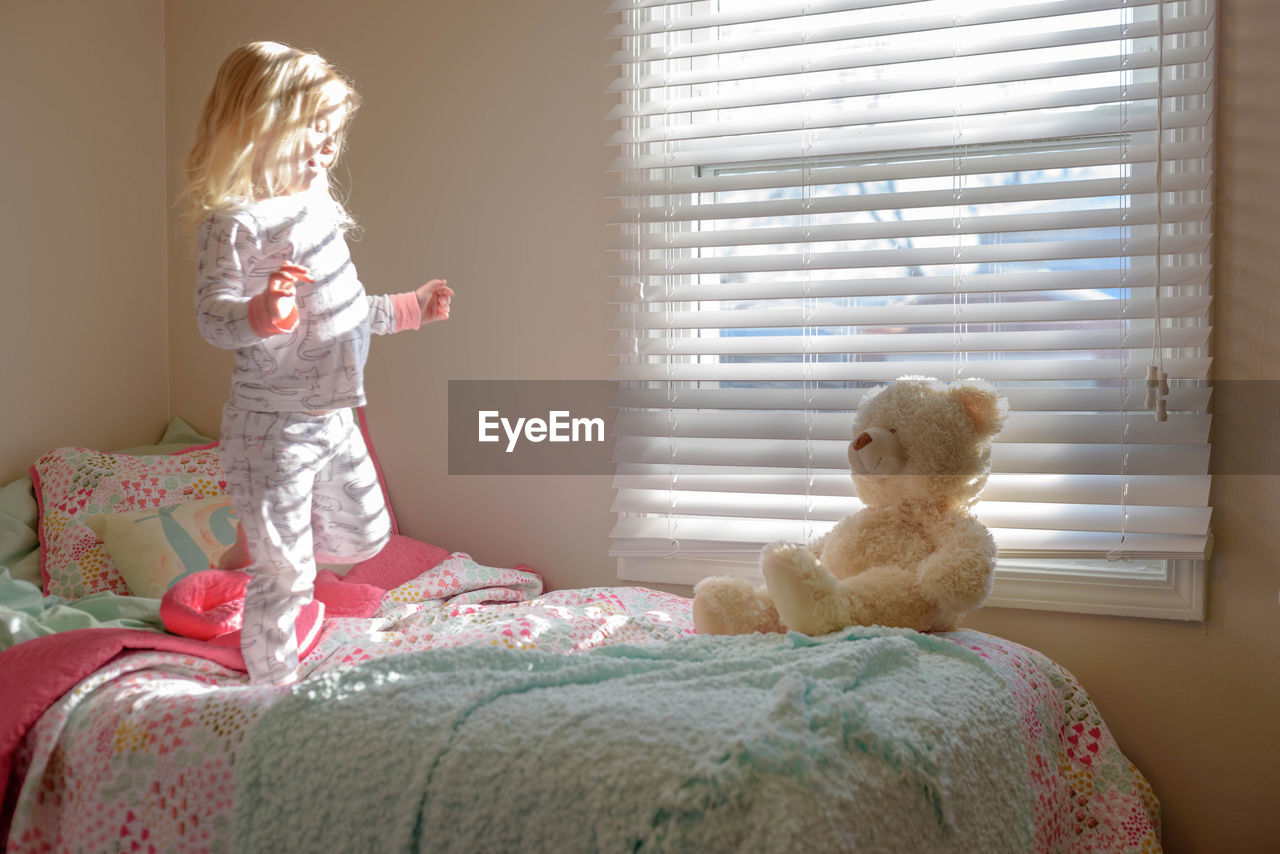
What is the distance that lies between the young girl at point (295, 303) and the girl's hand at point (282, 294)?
11 cm

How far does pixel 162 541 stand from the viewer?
1880 millimetres

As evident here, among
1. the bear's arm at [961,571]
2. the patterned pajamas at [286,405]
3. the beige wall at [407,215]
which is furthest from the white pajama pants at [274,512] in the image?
the bear's arm at [961,571]

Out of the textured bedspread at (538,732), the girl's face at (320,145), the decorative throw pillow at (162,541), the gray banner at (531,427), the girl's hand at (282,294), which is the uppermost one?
the girl's face at (320,145)

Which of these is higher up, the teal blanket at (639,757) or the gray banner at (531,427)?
the gray banner at (531,427)

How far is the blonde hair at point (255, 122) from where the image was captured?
1399 millimetres

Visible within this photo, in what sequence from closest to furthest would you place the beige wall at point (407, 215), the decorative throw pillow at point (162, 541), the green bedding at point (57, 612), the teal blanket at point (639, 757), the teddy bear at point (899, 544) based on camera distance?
the teal blanket at point (639, 757)
the teddy bear at point (899, 544)
the green bedding at point (57, 612)
the decorative throw pillow at point (162, 541)
the beige wall at point (407, 215)

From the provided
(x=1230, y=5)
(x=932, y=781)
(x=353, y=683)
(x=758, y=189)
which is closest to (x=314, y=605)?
(x=353, y=683)

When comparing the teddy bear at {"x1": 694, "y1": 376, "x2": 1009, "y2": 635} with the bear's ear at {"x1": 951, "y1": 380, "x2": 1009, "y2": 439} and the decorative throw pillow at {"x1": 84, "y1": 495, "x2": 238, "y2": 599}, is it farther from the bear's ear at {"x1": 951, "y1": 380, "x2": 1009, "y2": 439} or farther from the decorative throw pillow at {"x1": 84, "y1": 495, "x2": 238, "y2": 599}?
the decorative throw pillow at {"x1": 84, "y1": 495, "x2": 238, "y2": 599}

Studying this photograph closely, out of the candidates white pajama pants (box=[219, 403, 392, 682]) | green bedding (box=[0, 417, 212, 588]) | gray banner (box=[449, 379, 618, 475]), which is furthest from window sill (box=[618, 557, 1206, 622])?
green bedding (box=[0, 417, 212, 588])

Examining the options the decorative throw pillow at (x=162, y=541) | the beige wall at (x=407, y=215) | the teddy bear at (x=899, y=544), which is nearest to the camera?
the teddy bear at (x=899, y=544)

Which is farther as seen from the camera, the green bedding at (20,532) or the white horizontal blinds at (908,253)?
the green bedding at (20,532)

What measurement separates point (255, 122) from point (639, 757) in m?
1.08

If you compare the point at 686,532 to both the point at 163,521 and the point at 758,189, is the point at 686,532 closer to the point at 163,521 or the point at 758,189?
the point at 758,189

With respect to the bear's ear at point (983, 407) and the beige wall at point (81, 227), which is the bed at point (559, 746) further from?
the beige wall at point (81, 227)
